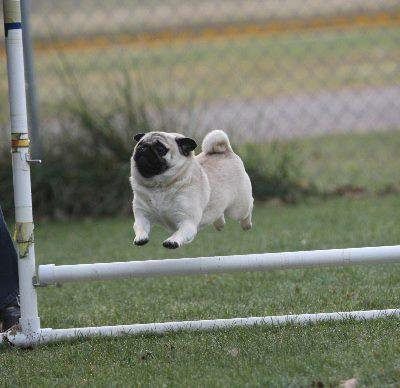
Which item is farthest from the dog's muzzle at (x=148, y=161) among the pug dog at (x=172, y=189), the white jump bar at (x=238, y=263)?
the white jump bar at (x=238, y=263)

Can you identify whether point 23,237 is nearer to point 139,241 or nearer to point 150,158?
point 139,241

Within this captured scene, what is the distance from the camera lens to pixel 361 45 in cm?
1042

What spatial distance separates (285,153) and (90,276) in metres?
4.47

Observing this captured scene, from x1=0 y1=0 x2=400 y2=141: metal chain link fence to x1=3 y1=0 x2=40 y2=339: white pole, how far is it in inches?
152

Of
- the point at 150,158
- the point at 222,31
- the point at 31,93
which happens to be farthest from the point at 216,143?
the point at 222,31

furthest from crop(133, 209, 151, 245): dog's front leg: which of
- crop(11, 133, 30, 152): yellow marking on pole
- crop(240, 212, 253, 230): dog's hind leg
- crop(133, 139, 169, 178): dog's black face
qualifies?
crop(240, 212, 253, 230): dog's hind leg

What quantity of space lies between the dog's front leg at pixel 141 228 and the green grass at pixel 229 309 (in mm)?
484

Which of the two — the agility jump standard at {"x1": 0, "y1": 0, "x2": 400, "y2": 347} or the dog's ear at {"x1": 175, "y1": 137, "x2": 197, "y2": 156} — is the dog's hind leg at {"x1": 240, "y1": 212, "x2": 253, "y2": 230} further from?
the dog's ear at {"x1": 175, "y1": 137, "x2": 197, "y2": 156}

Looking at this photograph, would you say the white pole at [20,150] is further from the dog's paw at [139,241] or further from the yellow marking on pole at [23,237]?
the dog's paw at [139,241]

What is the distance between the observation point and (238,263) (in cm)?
429

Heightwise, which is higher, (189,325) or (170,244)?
(170,244)

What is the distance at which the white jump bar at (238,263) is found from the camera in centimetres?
423

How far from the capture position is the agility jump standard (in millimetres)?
4262

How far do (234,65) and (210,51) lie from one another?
2.62ft
